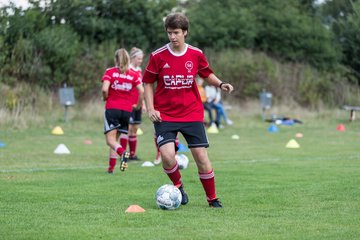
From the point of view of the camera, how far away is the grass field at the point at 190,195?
6747 mm

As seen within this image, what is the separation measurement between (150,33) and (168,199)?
2608cm

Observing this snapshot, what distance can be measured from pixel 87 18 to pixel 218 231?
1011 inches

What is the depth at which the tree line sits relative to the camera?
90.5 feet

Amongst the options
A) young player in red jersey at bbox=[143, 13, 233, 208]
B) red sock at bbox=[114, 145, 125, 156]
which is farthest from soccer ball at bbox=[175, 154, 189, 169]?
young player in red jersey at bbox=[143, 13, 233, 208]

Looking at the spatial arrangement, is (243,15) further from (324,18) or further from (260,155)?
(260,155)

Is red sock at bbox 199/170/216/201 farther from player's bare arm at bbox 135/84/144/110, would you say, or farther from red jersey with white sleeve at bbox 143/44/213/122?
player's bare arm at bbox 135/84/144/110

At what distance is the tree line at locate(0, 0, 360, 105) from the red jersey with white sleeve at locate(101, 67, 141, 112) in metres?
13.7

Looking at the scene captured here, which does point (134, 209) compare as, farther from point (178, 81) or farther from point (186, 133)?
point (178, 81)

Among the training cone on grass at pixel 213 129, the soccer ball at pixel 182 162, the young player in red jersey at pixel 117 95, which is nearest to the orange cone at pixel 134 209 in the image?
the young player in red jersey at pixel 117 95

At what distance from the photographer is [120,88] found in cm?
1235

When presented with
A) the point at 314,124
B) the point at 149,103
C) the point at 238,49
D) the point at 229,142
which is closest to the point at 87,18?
the point at 238,49

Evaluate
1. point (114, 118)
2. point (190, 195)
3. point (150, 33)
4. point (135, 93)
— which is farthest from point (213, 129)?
point (190, 195)

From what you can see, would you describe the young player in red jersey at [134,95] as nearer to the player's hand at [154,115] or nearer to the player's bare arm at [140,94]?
the player's bare arm at [140,94]

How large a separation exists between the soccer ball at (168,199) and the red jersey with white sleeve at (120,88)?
4408 mm
